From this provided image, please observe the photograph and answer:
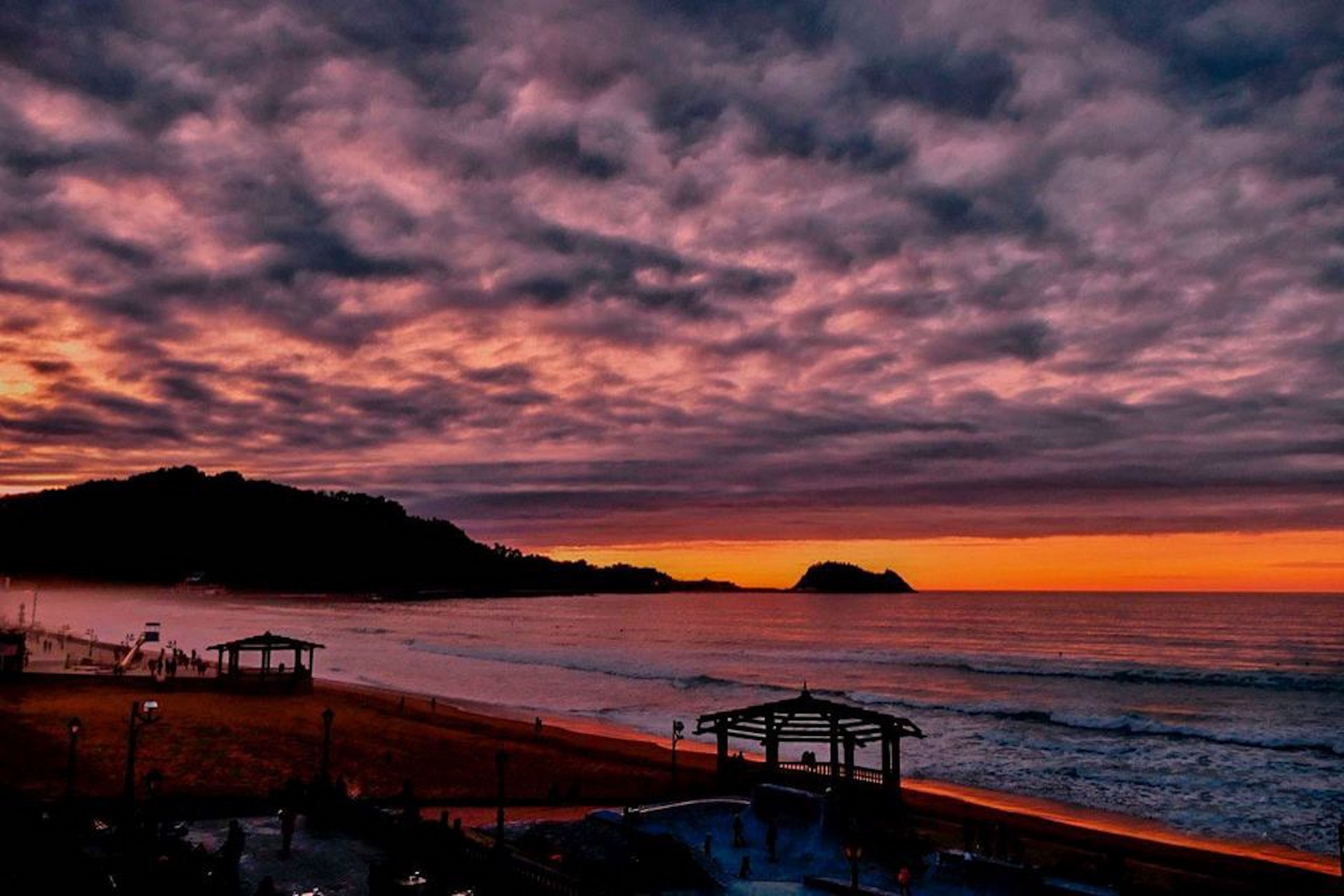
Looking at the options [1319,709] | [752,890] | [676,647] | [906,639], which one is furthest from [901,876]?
[906,639]

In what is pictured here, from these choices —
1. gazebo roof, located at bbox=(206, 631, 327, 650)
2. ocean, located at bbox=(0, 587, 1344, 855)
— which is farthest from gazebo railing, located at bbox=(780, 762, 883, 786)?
gazebo roof, located at bbox=(206, 631, 327, 650)

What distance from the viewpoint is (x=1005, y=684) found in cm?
7781

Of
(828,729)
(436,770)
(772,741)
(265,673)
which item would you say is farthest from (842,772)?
(265,673)

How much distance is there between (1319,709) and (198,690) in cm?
6994

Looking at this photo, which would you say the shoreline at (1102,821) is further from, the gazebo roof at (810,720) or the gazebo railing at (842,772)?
the gazebo roof at (810,720)

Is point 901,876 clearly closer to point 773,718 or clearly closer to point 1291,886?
point 773,718

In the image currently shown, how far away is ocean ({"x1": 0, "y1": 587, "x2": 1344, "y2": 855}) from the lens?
41094 millimetres

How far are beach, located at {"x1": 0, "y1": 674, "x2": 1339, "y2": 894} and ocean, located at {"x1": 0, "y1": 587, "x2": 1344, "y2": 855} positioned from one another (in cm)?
486

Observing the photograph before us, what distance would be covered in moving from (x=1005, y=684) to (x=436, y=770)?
55636 mm

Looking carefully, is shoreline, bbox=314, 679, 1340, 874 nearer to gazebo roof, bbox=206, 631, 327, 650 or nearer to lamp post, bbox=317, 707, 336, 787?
gazebo roof, bbox=206, 631, 327, 650

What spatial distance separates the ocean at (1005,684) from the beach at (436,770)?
15.9ft

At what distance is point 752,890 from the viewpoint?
1638 cm

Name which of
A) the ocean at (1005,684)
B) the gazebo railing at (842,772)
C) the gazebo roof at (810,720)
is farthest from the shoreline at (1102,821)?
the gazebo roof at (810,720)

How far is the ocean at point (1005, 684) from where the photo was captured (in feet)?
135
